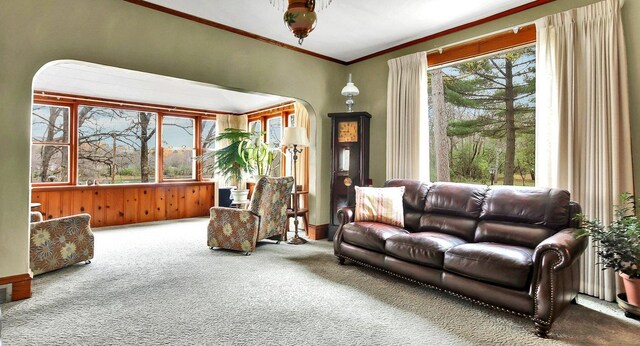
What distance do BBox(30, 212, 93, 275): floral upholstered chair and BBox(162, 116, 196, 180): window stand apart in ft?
10.6

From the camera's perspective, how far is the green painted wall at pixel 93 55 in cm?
262

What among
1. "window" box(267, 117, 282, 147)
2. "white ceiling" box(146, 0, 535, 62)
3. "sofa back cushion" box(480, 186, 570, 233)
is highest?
"white ceiling" box(146, 0, 535, 62)

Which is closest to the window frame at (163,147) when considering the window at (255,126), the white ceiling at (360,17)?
the window at (255,126)

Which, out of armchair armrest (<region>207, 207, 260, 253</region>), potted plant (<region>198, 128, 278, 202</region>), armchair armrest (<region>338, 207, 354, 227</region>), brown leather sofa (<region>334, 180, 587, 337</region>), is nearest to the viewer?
brown leather sofa (<region>334, 180, 587, 337</region>)

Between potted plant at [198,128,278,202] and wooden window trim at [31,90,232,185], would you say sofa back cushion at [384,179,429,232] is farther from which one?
wooden window trim at [31,90,232,185]

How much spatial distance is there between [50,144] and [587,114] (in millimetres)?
7467

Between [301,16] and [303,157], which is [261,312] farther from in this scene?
[303,157]

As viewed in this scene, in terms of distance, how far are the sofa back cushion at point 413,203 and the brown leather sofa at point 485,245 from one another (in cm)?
1

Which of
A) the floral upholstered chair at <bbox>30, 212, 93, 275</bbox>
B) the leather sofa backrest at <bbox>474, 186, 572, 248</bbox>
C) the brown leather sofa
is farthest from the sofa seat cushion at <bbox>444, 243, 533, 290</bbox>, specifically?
the floral upholstered chair at <bbox>30, 212, 93, 275</bbox>

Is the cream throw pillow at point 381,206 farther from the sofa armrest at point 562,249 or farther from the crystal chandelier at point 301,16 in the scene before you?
the crystal chandelier at point 301,16

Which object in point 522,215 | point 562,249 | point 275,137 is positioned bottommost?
point 562,249

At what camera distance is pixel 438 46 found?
401cm

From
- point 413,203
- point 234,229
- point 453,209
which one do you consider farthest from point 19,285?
point 453,209

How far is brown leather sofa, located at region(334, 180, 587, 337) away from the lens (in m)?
2.15
